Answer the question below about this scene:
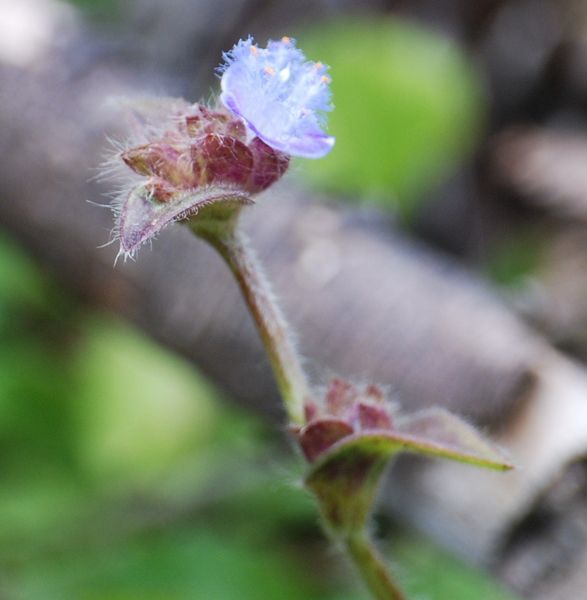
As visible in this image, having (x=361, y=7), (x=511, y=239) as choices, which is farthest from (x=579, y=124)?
(x=361, y=7)

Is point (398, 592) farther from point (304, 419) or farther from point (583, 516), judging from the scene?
point (583, 516)

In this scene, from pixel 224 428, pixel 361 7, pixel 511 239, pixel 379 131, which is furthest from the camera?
pixel 361 7

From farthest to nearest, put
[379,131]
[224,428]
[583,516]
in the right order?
[379,131]
[224,428]
[583,516]

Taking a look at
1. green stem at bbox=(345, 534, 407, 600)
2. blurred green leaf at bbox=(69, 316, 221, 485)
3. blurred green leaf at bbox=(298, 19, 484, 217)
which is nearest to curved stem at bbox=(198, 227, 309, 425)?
green stem at bbox=(345, 534, 407, 600)

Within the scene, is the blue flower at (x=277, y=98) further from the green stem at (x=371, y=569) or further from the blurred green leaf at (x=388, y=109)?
the blurred green leaf at (x=388, y=109)

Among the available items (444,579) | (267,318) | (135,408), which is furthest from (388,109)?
(267,318)

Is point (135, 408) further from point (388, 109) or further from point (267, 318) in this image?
point (267, 318)

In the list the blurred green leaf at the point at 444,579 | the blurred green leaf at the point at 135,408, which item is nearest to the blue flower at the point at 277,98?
the blurred green leaf at the point at 444,579
